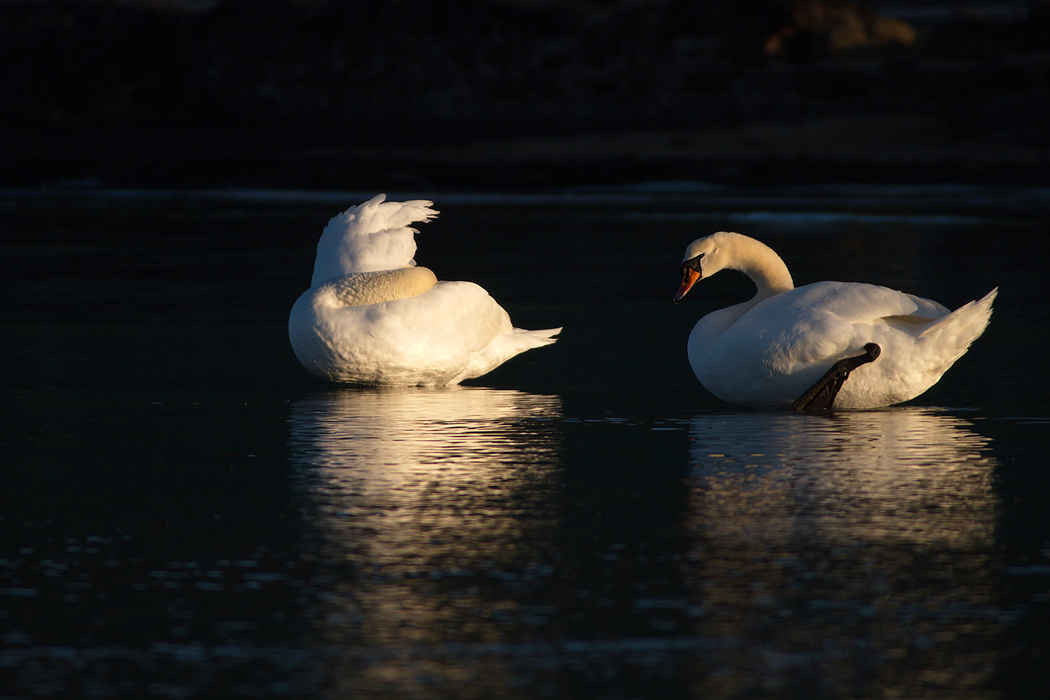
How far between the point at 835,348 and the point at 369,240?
8.37 feet

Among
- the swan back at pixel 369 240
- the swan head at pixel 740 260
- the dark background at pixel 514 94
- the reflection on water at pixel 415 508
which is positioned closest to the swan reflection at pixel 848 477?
the reflection on water at pixel 415 508

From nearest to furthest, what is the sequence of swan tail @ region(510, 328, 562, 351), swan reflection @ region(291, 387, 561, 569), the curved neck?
1. swan reflection @ region(291, 387, 561, 569)
2. the curved neck
3. swan tail @ region(510, 328, 562, 351)

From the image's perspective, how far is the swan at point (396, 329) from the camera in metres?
6.63

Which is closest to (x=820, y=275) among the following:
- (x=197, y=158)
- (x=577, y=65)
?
(x=197, y=158)

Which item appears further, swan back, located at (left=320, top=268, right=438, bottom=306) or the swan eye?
swan back, located at (left=320, top=268, right=438, bottom=306)

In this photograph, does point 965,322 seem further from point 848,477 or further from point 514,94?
point 514,94

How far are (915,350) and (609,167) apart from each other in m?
20.7

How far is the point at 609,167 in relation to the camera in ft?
86.9

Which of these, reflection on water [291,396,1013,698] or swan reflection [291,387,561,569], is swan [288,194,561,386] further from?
reflection on water [291,396,1013,698]

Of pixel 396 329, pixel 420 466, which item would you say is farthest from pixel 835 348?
pixel 396 329

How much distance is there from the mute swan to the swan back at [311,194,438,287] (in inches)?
73.4

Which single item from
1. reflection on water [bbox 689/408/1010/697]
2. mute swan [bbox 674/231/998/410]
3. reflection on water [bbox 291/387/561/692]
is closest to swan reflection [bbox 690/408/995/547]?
reflection on water [bbox 689/408/1010/697]

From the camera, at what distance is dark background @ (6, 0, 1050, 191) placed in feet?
89.0

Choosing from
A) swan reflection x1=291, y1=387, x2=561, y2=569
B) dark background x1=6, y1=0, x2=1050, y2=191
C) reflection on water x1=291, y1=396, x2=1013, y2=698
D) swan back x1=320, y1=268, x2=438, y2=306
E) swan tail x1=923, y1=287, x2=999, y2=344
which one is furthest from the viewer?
dark background x1=6, y1=0, x2=1050, y2=191
